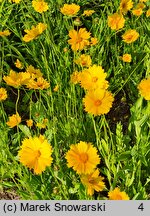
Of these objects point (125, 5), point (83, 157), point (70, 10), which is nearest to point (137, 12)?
point (125, 5)

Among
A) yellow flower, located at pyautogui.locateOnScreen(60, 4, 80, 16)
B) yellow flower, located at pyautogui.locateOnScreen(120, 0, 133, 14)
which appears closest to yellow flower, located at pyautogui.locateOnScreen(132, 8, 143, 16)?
yellow flower, located at pyautogui.locateOnScreen(120, 0, 133, 14)

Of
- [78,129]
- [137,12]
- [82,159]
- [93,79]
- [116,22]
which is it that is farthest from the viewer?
[137,12]

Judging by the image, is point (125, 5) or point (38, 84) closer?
point (38, 84)

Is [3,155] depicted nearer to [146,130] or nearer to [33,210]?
[33,210]

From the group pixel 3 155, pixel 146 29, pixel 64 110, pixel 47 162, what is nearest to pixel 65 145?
pixel 64 110

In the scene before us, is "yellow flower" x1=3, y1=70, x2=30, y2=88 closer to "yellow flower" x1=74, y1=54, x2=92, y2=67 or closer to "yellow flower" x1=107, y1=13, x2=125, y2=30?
"yellow flower" x1=74, y1=54, x2=92, y2=67

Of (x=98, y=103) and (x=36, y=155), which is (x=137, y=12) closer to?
(x=98, y=103)

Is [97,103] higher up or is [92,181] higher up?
[97,103]
